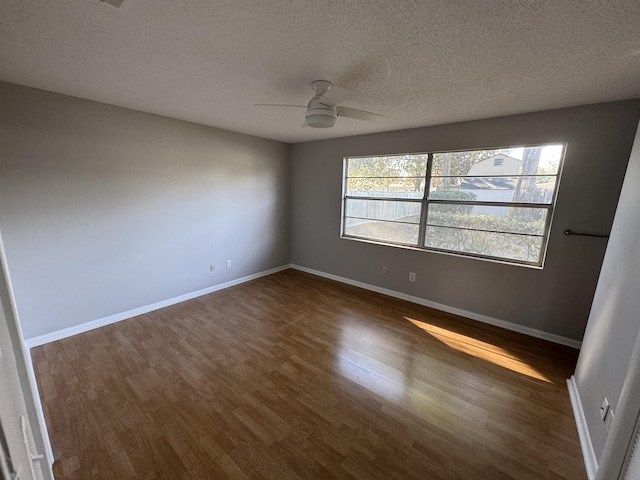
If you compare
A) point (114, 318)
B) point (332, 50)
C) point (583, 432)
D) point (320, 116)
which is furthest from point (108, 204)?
point (583, 432)

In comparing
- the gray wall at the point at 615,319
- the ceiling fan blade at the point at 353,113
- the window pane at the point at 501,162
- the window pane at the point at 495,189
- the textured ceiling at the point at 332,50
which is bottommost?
the gray wall at the point at 615,319

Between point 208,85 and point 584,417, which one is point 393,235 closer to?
point 584,417

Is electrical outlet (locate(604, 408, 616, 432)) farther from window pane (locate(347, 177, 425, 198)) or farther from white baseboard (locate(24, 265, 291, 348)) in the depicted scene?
white baseboard (locate(24, 265, 291, 348))

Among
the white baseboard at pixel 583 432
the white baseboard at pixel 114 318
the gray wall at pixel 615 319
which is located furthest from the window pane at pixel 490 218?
the white baseboard at pixel 114 318

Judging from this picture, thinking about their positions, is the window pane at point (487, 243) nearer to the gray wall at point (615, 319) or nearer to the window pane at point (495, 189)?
the window pane at point (495, 189)

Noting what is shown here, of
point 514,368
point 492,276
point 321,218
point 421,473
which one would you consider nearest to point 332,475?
point 421,473

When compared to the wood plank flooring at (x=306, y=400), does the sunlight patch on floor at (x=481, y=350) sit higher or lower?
higher

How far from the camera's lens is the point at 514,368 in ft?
7.48

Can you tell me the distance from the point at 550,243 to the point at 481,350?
1.32 metres

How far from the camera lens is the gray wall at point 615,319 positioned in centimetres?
139

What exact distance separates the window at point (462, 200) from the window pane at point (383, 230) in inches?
0.6

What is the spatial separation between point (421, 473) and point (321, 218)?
3528 millimetres

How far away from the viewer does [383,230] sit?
3.92 metres

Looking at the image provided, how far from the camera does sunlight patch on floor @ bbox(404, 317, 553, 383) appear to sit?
2267mm
